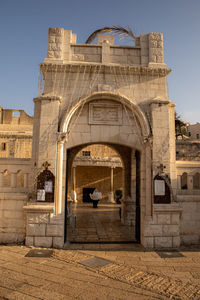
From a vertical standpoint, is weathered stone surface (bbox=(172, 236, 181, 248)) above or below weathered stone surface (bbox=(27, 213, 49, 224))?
below

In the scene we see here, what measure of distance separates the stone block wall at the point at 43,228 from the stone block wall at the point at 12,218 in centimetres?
42

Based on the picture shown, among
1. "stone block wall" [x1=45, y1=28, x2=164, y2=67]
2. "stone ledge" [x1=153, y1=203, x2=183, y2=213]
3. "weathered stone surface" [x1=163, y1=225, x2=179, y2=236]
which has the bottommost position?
"weathered stone surface" [x1=163, y1=225, x2=179, y2=236]

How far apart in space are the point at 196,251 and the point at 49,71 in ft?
22.5

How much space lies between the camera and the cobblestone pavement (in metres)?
3.90

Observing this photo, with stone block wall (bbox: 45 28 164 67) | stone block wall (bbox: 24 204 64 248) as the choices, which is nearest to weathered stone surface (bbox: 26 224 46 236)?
stone block wall (bbox: 24 204 64 248)

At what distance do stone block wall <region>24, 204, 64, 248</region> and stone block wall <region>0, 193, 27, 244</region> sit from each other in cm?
42

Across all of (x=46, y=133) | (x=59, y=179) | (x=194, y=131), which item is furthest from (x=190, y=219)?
(x=194, y=131)

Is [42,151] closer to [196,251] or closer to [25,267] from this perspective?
[25,267]

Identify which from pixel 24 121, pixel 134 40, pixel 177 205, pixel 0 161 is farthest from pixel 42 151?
pixel 24 121

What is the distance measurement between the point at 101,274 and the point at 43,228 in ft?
7.92

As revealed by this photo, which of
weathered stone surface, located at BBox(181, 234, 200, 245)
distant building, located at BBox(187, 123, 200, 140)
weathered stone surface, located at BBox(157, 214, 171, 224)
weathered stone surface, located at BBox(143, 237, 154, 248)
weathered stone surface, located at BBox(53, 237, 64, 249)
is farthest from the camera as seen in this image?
distant building, located at BBox(187, 123, 200, 140)

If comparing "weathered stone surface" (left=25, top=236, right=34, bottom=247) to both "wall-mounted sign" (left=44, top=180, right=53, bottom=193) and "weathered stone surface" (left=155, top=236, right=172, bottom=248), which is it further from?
"weathered stone surface" (left=155, top=236, right=172, bottom=248)

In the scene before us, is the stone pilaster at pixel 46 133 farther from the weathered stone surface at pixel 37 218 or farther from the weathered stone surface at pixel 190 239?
the weathered stone surface at pixel 190 239

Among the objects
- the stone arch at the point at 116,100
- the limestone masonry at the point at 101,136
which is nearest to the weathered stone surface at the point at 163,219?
the limestone masonry at the point at 101,136
